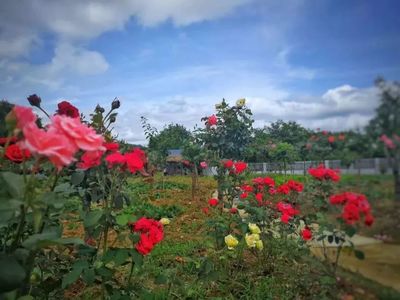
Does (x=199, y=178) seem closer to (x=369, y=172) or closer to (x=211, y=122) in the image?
(x=211, y=122)

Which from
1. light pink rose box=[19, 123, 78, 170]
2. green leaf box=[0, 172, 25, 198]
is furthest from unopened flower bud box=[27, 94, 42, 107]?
light pink rose box=[19, 123, 78, 170]

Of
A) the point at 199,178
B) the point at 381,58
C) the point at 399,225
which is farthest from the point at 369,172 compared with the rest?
the point at 199,178

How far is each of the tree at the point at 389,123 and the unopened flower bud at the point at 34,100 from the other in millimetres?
1605

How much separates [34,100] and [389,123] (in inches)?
65.7

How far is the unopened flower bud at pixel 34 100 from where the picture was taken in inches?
80.0

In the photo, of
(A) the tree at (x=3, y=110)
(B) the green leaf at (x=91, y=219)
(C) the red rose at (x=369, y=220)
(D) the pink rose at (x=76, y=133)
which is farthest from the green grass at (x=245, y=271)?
(A) the tree at (x=3, y=110)

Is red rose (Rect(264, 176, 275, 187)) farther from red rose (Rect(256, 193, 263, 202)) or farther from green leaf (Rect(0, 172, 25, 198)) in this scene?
green leaf (Rect(0, 172, 25, 198))

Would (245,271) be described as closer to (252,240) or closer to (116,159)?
(252,240)

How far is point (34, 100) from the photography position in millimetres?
2045

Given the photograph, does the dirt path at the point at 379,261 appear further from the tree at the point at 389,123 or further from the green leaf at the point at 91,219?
the green leaf at the point at 91,219

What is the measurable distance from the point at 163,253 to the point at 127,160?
6.86 feet

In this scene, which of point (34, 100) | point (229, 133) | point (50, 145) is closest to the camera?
point (50, 145)

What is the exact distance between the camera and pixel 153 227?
1.79 meters

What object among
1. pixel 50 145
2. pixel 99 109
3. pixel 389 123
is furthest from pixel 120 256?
pixel 99 109
